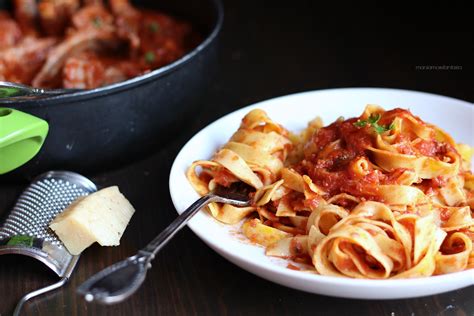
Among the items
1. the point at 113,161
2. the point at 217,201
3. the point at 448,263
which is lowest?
the point at 113,161

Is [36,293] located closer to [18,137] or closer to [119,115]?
[18,137]

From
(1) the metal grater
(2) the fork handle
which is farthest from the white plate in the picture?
(1) the metal grater

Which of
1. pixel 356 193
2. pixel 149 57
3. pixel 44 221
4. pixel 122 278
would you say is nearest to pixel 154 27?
pixel 149 57

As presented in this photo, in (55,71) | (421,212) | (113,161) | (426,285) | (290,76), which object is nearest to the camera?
(426,285)

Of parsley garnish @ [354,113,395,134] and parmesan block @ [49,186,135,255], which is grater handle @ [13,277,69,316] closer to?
parmesan block @ [49,186,135,255]

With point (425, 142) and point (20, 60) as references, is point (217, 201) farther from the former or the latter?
point (20, 60)

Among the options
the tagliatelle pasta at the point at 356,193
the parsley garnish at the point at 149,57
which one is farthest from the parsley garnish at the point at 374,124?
the parsley garnish at the point at 149,57

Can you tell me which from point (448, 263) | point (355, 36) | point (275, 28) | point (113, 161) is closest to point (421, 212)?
point (448, 263)
